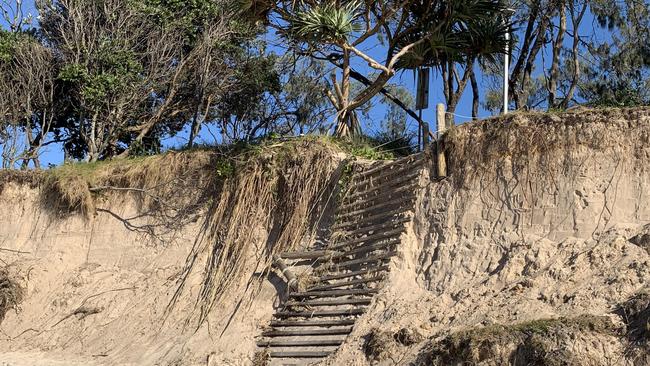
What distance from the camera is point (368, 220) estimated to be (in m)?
15.4

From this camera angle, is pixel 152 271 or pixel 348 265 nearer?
pixel 348 265

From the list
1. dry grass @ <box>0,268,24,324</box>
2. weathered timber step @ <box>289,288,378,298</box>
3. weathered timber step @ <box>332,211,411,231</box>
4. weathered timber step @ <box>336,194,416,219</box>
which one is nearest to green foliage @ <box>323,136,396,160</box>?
weathered timber step @ <box>336,194,416,219</box>

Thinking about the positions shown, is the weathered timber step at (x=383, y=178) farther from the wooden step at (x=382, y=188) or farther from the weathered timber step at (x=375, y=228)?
the weathered timber step at (x=375, y=228)

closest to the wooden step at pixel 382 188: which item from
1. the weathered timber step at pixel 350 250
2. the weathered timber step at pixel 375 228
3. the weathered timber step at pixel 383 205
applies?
the weathered timber step at pixel 383 205

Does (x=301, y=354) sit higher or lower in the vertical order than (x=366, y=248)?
lower

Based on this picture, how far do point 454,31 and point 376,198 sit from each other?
15.4ft

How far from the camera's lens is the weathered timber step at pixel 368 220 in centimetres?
1498

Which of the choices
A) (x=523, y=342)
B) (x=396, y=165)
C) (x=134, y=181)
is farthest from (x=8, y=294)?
(x=523, y=342)

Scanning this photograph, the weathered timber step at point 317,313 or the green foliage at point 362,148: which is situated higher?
the green foliage at point 362,148

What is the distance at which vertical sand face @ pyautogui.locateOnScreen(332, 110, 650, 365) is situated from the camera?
39.0 ft

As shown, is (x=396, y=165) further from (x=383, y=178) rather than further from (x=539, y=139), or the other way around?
(x=539, y=139)

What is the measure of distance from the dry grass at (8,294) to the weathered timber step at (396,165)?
7672 mm

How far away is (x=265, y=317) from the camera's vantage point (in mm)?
15539

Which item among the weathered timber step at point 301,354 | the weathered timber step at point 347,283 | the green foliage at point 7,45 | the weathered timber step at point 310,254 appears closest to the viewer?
the weathered timber step at point 301,354
